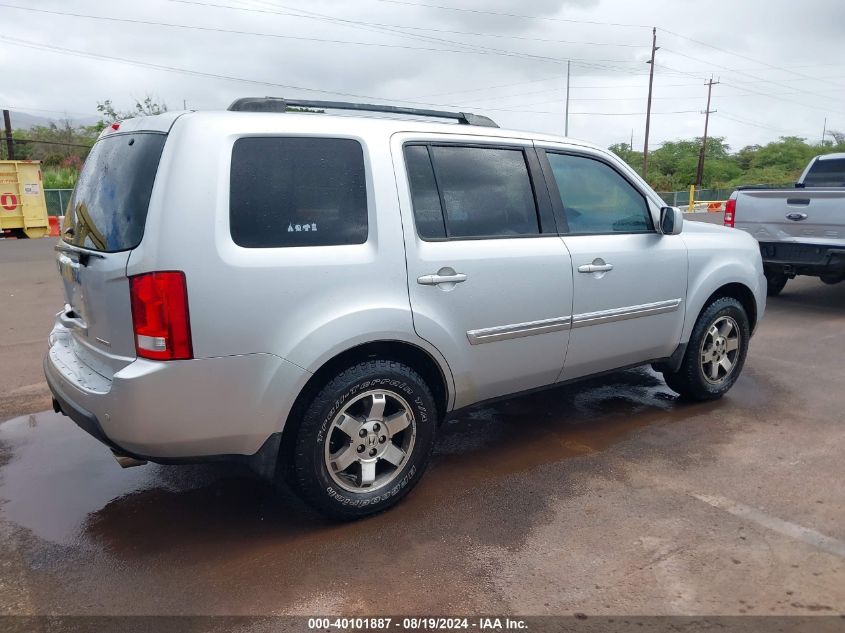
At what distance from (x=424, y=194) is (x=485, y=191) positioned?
16.8 inches

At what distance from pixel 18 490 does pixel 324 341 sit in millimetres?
2039

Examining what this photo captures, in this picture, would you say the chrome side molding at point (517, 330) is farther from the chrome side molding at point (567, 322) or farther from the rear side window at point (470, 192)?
the rear side window at point (470, 192)

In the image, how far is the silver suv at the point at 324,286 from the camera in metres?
2.76

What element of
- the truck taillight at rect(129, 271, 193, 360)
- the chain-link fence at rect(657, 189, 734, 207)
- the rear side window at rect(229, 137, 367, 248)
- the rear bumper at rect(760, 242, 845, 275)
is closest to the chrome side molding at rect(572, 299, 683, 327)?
the rear side window at rect(229, 137, 367, 248)

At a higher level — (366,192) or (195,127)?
(195,127)

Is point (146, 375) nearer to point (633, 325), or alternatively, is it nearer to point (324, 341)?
point (324, 341)

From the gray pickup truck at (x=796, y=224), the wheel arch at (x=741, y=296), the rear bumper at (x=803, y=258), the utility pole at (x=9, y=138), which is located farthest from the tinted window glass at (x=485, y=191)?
the utility pole at (x=9, y=138)

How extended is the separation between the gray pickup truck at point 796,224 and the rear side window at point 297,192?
21.1ft

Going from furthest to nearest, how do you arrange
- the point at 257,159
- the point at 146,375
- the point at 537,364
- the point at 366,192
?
the point at 537,364, the point at 366,192, the point at 257,159, the point at 146,375

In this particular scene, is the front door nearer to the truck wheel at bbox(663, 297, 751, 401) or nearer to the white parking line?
the truck wheel at bbox(663, 297, 751, 401)

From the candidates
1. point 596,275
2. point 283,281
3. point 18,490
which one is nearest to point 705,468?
point 596,275

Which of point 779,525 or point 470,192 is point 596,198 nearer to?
point 470,192

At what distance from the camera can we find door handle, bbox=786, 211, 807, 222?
7.90 meters

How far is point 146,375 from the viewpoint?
271cm
